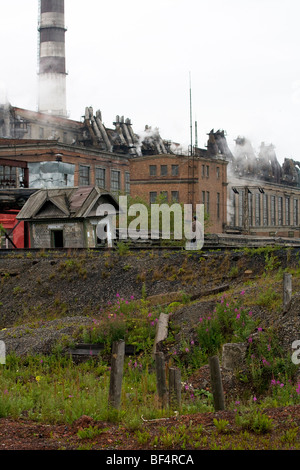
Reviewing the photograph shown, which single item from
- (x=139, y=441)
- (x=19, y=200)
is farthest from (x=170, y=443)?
(x=19, y=200)

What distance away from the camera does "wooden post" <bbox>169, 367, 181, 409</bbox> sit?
798 centimetres

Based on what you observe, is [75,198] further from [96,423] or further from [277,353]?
[96,423]

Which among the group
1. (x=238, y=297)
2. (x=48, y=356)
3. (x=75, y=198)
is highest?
(x=75, y=198)

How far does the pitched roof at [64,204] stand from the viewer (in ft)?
86.8

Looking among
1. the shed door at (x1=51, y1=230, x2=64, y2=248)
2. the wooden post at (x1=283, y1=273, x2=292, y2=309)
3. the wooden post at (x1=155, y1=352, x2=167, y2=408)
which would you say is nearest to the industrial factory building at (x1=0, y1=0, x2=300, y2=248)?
the shed door at (x1=51, y1=230, x2=64, y2=248)

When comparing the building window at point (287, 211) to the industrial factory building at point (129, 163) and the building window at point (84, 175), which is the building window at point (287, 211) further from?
the building window at point (84, 175)

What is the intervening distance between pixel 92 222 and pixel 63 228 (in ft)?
3.85

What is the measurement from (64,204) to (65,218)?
0.83m

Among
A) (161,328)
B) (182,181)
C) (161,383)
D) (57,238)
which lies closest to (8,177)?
(182,181)

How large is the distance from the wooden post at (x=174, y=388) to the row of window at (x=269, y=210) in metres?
57.1

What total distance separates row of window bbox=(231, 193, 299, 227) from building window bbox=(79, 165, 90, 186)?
597 inches

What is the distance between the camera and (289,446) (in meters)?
6.26

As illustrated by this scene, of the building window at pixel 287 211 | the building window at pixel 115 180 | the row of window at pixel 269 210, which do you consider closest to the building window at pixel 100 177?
the building window at pixel 115 180

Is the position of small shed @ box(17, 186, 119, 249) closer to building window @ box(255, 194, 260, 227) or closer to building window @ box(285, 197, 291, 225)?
building window @ box(255, 194, 260, 227)
